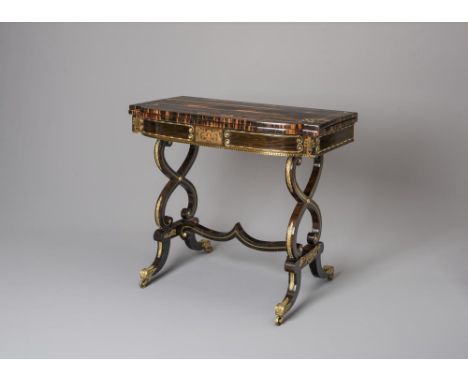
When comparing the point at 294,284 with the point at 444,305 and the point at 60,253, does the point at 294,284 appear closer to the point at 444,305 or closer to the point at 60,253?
the point at 444,305

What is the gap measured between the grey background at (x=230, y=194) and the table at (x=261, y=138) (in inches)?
9.3

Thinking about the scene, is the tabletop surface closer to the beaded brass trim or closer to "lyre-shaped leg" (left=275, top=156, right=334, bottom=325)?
the beaded brass trim

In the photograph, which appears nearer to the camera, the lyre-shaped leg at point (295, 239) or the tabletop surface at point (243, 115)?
the tabletop surface at point (243, 115)

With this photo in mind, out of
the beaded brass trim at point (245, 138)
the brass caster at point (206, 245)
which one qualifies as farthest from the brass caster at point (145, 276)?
the beaded brass trim at point (245, 138)

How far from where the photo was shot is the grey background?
14.6ft

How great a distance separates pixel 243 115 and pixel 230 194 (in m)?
1.69

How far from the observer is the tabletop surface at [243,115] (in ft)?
14.0

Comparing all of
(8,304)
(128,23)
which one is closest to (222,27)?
(128,23)

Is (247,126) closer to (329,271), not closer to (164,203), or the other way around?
(164,203)

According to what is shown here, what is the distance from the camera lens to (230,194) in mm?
6129

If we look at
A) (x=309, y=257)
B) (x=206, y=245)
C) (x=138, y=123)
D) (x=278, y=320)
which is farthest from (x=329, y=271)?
(x=138, y=123)

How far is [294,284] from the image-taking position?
15.1 ft

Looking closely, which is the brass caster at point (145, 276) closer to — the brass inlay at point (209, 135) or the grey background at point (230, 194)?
the grey background at point (230, 194)

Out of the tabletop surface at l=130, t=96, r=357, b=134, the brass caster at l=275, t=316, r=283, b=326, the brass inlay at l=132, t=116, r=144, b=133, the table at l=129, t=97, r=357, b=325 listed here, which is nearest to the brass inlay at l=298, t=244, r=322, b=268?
the table at l=129, t=97, r=357, b=325
